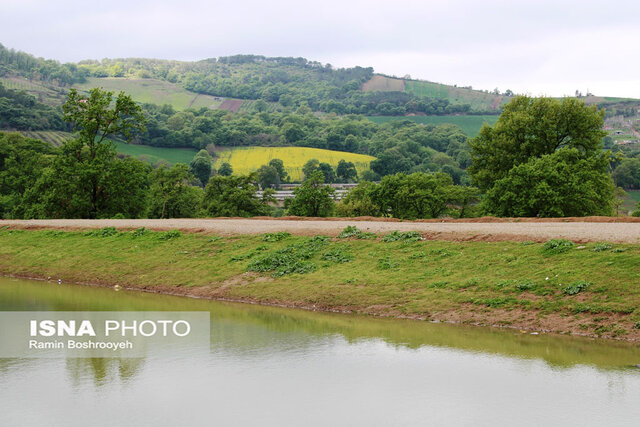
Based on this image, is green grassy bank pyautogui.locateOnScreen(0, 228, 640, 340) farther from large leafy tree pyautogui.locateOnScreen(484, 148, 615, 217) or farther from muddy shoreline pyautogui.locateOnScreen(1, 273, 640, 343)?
large leafy tree pyautogui.locateOnScreen(484, 148, 615, 217)

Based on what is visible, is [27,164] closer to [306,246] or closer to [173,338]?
[306,246]

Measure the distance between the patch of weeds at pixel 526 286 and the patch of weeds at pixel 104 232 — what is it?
2628cm

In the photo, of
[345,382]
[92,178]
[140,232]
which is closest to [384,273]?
[345,382]

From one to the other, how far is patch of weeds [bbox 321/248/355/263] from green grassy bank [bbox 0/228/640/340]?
11 cm

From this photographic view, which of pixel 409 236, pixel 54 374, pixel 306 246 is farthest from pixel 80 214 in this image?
pixel 54 374

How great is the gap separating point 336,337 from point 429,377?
5336 millimetres

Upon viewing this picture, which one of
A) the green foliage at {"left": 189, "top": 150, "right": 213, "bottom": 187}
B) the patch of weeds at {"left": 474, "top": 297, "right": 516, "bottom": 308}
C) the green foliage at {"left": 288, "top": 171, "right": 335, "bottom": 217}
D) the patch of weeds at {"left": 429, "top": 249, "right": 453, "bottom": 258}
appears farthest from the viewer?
the green foliage at {"left": 189, "top": 150, "right": 213, "bottom": 187}

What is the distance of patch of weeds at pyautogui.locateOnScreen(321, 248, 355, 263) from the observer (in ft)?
107

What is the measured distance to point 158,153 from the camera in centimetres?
16725

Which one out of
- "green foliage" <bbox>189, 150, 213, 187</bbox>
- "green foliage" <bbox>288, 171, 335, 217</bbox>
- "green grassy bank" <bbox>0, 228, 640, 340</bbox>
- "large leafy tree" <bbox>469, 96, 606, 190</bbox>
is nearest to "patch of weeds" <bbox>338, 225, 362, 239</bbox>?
"green grassy bank" <bbox>0, 228, 640, 340</bbox>

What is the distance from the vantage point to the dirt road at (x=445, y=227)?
1208 inches

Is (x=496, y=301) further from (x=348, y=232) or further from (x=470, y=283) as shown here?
(x=348, y=232)

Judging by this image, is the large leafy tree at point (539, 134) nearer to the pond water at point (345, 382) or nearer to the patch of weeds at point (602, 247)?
the patch of weeds at point (602, 247)

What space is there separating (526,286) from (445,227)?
425 inches
